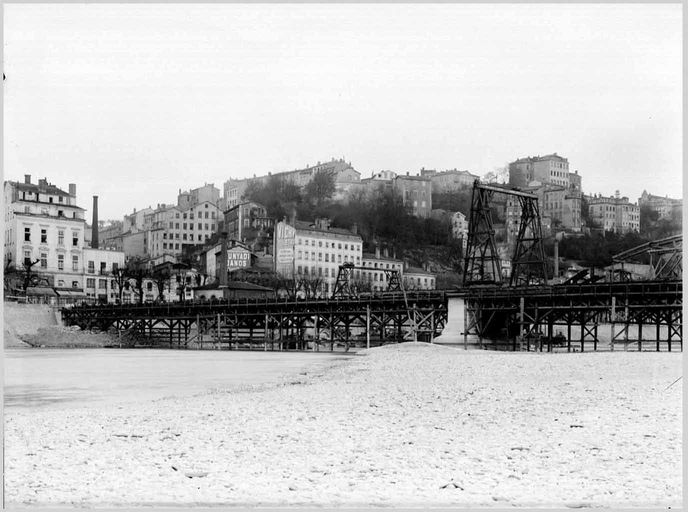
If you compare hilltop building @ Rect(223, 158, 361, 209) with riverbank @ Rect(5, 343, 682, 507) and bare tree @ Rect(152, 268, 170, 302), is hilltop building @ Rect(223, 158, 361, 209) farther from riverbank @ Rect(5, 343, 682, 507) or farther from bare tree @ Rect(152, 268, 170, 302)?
riverbank @ Rect(5, 343, 682, 507)

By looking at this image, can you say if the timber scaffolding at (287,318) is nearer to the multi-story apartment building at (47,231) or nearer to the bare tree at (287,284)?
the multi-story apartment building at (47,231)

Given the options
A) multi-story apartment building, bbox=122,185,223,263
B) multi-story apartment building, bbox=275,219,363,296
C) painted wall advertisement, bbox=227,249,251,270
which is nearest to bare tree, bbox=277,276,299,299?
multi-story apartment building, bbox=275,219,363,296

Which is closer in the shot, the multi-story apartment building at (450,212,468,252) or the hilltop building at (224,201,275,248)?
the hilltop building at (224,201,275,248)

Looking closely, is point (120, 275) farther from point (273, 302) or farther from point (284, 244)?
point (284, 244)

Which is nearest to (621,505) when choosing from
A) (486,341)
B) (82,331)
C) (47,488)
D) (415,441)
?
(415,441)

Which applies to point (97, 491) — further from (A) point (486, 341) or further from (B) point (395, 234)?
(B) point (395, 234)

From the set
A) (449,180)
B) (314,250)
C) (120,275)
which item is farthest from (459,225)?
(120,275)

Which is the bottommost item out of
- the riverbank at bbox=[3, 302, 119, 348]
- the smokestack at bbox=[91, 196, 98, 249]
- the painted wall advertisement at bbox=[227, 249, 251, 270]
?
the riverbank at bbox=[3, 302, 119, 348]
